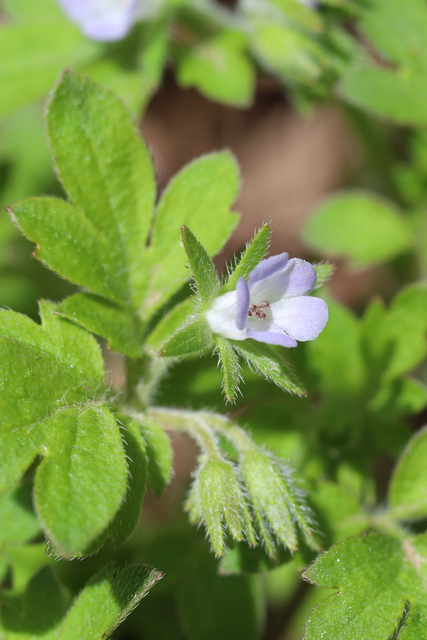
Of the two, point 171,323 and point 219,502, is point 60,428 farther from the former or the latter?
point 171,323

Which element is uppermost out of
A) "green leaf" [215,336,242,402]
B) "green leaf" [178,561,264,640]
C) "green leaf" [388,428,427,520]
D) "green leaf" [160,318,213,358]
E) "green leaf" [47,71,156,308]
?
"green leaf" [47,71,156,308]

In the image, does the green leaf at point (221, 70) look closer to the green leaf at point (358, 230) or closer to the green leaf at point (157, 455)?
the green leaf at point (358, 230)

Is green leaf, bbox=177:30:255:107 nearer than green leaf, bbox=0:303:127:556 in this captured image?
No

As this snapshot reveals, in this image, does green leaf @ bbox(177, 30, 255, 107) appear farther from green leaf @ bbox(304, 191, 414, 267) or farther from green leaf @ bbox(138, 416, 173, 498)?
green leaf @ bbox(138, 416, 173, 498)

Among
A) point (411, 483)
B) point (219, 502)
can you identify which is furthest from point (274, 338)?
point (411, 483)

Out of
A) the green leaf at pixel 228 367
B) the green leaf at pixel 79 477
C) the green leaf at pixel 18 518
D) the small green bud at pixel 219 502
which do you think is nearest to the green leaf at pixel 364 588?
the small green bud at pixel 219 502

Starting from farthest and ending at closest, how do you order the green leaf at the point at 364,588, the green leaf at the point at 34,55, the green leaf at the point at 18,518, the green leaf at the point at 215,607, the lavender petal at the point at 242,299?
the green leaf at the point at 34,55, the green leaf at the point at 215,607, the green leaf at the point at 18,518, the green leaf at the point at 364,588, the lavender petal at the point at 242,299

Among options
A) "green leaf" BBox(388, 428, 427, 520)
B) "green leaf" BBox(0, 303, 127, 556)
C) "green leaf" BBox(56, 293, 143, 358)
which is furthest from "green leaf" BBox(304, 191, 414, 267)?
"green leaf" BBox(0, 303, 127, 556)
